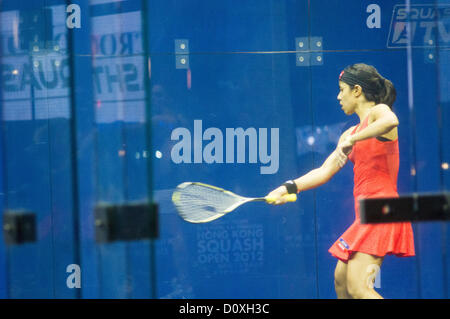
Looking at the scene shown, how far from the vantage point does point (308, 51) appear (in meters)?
3.89

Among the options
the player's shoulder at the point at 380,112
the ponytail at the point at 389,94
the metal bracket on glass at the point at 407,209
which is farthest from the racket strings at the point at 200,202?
the ponytail at the point at 389,94

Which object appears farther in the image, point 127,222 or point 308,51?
point 308,51

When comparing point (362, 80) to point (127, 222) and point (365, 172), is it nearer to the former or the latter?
point (365, 172)

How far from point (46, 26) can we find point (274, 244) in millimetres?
1915

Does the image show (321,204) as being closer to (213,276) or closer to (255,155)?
(255,155)

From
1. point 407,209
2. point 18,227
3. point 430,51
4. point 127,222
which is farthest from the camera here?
point 430,51

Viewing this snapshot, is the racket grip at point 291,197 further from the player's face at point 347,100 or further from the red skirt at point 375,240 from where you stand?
the player's face at point 347,100

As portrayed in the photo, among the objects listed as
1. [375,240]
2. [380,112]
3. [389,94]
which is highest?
[389,94]

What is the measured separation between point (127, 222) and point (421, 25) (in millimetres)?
2115

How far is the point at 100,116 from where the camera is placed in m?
3.69

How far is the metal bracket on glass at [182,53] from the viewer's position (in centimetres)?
388

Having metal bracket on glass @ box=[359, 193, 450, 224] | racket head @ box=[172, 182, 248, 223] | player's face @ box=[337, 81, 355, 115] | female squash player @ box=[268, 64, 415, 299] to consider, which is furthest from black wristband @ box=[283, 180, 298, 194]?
player's face @ box=[337, 81, 355, 115]

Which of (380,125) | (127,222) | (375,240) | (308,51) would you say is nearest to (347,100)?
(380,125)
